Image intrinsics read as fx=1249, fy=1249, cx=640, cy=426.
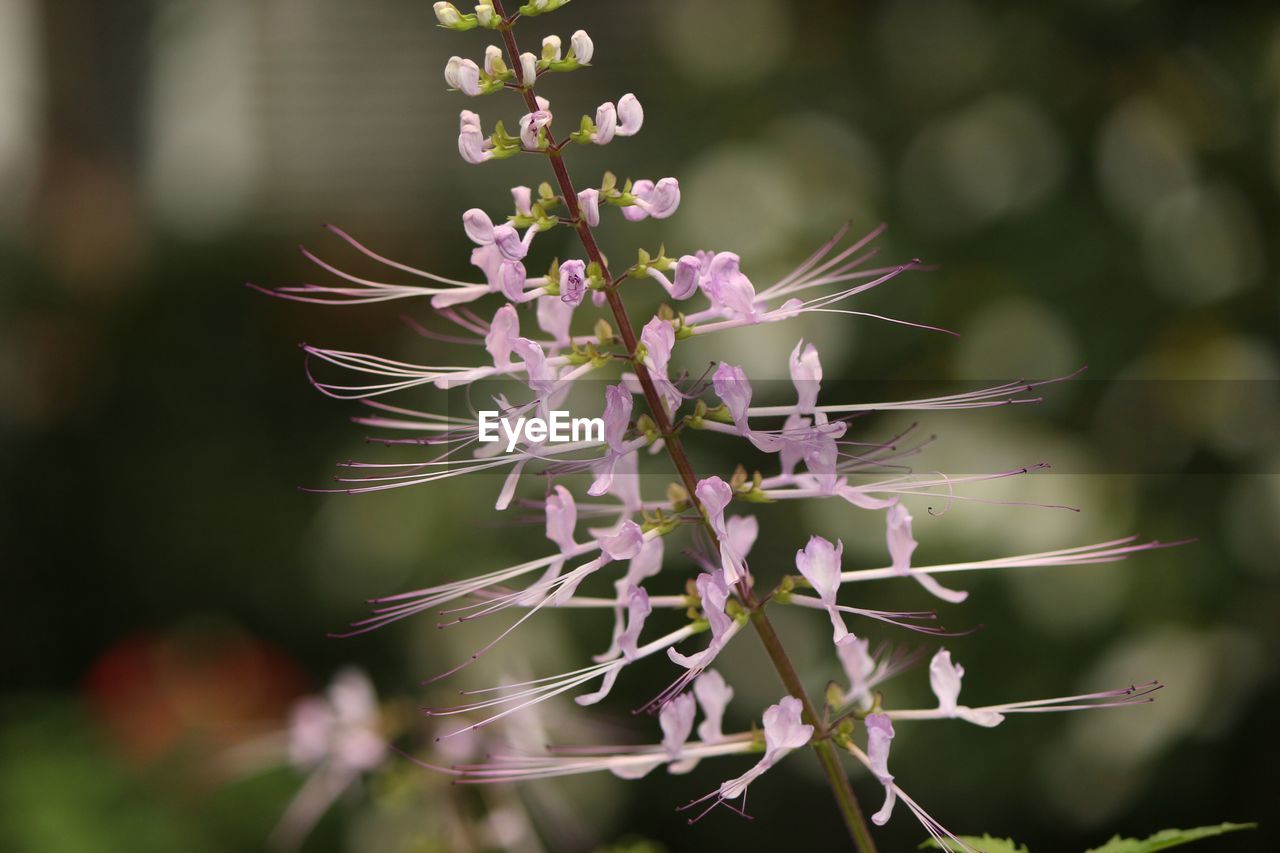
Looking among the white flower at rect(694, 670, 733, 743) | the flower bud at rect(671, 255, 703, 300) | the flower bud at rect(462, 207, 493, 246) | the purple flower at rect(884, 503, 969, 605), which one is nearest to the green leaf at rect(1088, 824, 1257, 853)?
the purple flower at rect(884, 503, 969, 605)

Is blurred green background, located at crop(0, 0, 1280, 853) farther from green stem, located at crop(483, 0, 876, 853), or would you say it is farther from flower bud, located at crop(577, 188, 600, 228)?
flower bud, located at crop(577, 188, 600, 228)

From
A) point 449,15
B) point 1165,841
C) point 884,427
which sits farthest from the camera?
point 884,427

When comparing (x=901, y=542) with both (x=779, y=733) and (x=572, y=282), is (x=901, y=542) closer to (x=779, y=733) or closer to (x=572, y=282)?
(x=779, y=733)

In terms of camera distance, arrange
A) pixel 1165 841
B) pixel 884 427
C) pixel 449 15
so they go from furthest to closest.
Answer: pixel 884 427 → pixel 449 15 → pixel 1165 841

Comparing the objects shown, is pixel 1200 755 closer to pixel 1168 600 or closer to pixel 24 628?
pixel 1168 600

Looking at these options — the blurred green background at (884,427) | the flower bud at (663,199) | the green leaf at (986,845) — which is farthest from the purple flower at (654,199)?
the blurred green background at (884,427)

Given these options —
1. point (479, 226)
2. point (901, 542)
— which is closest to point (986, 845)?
point (901, 542)
